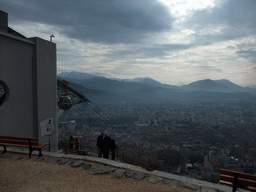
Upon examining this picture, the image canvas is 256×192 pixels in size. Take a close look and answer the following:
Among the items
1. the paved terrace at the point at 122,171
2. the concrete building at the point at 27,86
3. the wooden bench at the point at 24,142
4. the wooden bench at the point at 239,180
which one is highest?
the concrete building at the point at 27,86

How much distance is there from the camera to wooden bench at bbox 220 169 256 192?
11.6 feet

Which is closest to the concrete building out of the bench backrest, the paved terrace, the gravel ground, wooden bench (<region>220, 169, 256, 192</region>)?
the bench backrest

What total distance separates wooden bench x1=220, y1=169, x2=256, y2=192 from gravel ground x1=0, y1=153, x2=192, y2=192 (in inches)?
37.1

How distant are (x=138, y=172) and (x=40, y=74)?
7.53 meters

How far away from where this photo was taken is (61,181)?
4.43 m

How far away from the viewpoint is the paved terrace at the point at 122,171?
4242 millimetres

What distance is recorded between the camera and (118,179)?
462 cm

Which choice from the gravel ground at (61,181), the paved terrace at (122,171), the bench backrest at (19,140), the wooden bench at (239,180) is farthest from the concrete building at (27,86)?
the wooden bench at (239,180)

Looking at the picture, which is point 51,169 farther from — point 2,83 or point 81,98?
point 81,98

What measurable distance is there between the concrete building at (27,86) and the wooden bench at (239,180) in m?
8.82

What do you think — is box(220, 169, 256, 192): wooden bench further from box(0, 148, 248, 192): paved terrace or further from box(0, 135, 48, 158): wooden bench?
box(0, 135, 48, 158): wooden bench

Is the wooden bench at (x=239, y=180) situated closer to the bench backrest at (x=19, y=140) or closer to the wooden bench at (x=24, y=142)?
the wooden bench at (x=24, y=142)

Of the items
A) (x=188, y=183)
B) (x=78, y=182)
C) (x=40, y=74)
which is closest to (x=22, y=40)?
(x=40, y=74)

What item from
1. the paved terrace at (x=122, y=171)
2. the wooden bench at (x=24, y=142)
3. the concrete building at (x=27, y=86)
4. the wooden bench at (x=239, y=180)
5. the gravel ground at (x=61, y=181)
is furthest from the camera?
the concrete building at (x=27, y=86)
